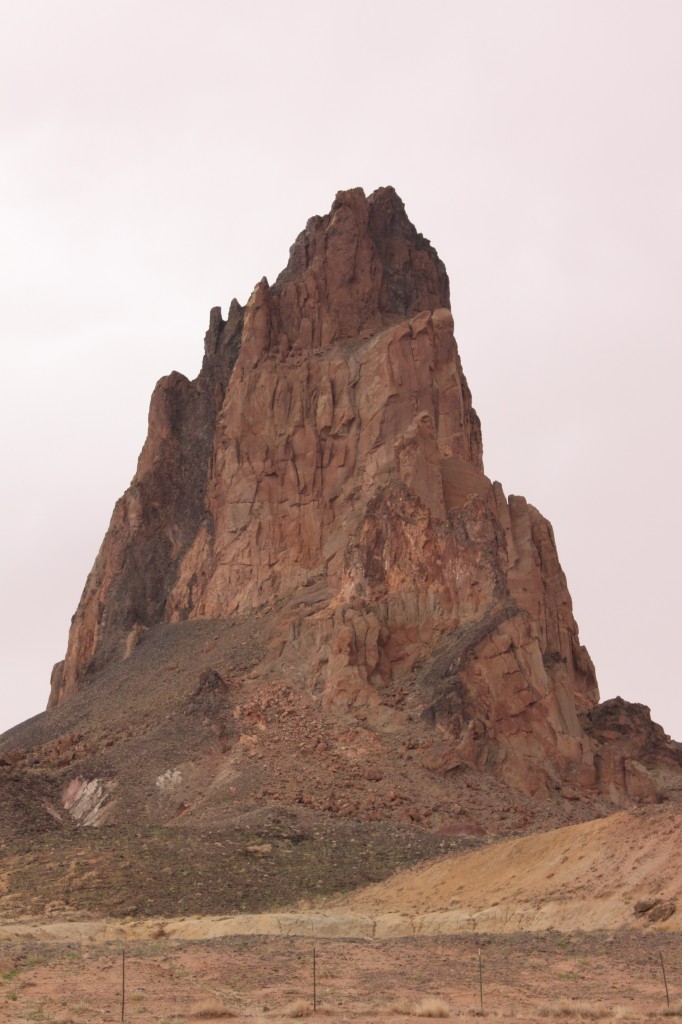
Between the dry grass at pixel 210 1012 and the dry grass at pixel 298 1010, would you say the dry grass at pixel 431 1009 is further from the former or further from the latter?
the dry grass at pixel 210 1012

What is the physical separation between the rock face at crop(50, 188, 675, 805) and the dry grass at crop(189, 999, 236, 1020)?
3202 centimetres

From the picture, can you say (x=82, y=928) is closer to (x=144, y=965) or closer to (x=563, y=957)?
(x=144, y=965)

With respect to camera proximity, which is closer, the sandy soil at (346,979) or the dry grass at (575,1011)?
the dry grass at (575,1011)

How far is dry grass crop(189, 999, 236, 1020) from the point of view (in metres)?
20.2

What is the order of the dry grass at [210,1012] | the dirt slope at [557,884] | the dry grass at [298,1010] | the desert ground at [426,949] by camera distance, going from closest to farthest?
1. the dry grass at [298,1010]
2. the dry grass at [210,1012]
3. the desert ground at [426,949]
4. the dirt slope at [557,884]

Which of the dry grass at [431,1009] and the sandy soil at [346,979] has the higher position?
the sandy soil at [346,979]

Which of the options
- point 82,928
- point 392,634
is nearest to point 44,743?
point 392,634

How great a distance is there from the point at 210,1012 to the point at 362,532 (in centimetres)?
4378

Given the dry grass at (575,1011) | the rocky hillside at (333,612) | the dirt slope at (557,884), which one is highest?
the rocky hillside at (333,612)

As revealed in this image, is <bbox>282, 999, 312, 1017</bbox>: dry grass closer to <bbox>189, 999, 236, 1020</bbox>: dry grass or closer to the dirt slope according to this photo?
<bbox>189, 999, 236, 1020</bbox>: dry grass

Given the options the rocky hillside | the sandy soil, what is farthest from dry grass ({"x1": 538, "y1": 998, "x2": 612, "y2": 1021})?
the rocky hillside

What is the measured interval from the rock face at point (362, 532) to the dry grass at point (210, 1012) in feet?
105

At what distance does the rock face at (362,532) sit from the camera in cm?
5684

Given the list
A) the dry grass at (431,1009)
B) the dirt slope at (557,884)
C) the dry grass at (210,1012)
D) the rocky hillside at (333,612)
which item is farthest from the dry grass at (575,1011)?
the rocky hillside at (333,612)
